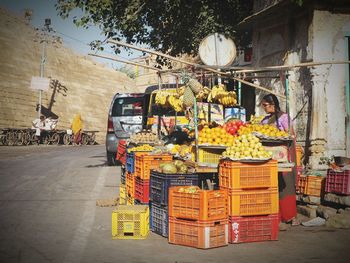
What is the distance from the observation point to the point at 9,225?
6.68 meters

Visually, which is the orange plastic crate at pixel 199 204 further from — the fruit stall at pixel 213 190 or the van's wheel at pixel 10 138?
the van's wheel at pixel 10 138

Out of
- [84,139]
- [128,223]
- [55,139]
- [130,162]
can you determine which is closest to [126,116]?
[130,162]

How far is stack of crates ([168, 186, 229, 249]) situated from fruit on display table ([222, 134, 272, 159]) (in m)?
0.61

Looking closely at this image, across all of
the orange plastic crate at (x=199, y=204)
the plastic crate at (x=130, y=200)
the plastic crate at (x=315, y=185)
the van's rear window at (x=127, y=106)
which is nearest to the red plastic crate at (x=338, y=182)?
the plastic crate at (x=315, y=185)

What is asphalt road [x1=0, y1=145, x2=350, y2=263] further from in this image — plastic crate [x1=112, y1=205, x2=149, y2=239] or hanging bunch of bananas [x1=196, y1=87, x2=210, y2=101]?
hanging bunch of bananas [x1=196, y1=87, x2=210, y2=101]

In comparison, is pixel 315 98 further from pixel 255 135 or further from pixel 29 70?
pixel 29 70

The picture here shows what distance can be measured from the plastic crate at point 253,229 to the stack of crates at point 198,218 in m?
0.13

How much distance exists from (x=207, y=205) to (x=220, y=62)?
5310 millimetres

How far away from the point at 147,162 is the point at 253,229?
91.5 inches

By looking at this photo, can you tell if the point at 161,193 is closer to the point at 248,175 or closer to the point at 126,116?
the point at 248,175

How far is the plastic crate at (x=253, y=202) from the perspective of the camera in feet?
19.0

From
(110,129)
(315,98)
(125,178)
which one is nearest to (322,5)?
(315,98)

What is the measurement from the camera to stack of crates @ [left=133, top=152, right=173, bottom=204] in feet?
23.6

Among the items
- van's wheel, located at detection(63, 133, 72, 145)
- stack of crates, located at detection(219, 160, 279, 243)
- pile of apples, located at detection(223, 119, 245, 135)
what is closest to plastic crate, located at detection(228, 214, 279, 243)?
stack of crates, located at detection(219, 160, 279, 243)
